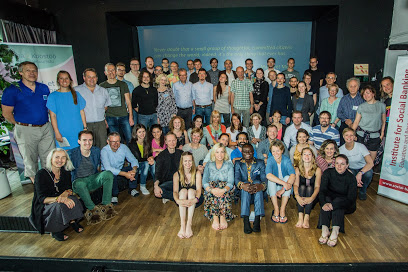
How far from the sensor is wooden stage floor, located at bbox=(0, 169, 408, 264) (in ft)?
8.95

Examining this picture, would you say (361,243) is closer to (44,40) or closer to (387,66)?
(387,66)

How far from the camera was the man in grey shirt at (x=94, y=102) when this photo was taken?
4113mm

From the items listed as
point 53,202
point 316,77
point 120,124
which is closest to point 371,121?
point 316,77

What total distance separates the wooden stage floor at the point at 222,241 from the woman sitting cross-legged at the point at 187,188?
25cm

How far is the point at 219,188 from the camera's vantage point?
3.27 metres

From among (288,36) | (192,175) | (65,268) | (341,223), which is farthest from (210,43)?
(65,268)

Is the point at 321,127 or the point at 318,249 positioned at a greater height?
the point at 321,127

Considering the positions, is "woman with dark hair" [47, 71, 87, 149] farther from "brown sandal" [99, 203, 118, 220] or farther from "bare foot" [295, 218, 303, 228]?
"bare foot" [295, 218, 303, 228]

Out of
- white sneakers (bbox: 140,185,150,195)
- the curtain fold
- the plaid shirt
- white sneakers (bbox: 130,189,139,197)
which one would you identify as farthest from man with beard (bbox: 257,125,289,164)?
the curtain fold

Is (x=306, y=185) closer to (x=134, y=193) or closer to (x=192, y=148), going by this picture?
(x=192, y=148)

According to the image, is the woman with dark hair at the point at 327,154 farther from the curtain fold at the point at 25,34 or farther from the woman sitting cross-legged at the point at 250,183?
the curtain fold at the point at 25,34

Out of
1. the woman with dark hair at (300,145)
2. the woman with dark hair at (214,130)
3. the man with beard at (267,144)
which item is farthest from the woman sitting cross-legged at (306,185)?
the woman with dark hair at (214,130)

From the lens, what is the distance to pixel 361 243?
290cm

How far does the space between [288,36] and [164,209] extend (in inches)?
225
